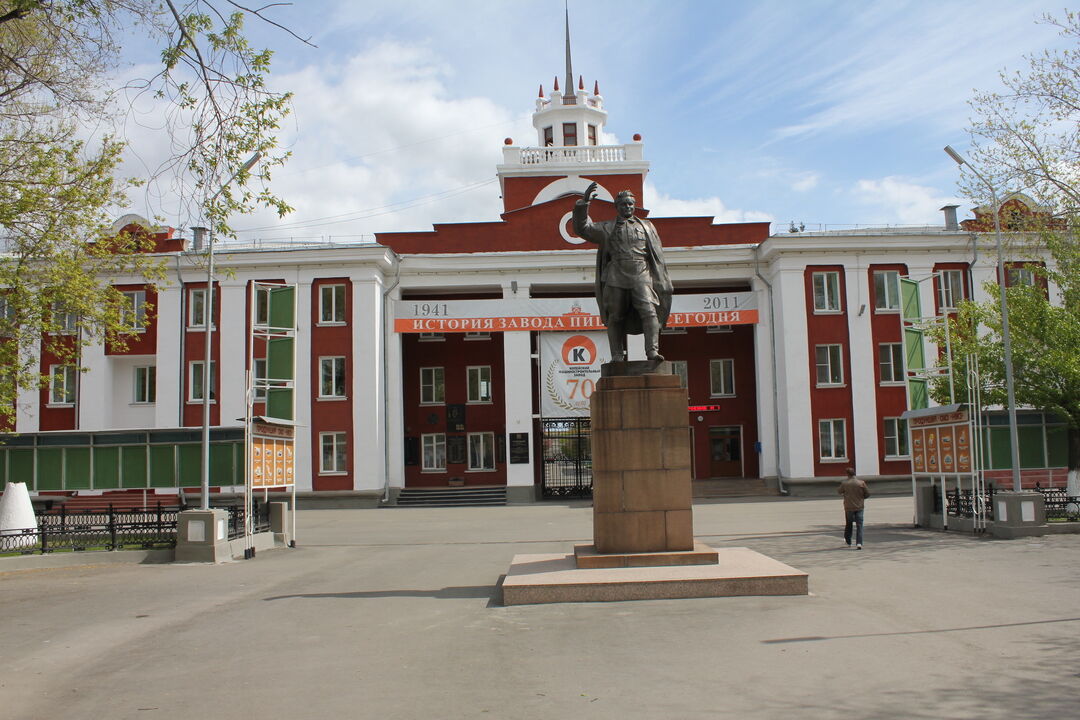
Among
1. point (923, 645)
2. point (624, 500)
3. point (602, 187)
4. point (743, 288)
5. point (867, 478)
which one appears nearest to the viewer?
point (923, 645)

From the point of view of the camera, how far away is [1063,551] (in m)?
13.9

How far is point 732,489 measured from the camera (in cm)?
3303

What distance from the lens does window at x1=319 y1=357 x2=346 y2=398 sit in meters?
33.0

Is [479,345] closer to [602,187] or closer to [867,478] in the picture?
[602,187]

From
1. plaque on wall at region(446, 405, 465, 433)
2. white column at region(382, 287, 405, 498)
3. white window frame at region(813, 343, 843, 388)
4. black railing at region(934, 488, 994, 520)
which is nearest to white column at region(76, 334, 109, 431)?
white column at region(382, 287, 405, 498)

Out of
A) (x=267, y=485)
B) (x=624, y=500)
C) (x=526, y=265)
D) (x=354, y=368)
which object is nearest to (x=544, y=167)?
(x=526, y=265)

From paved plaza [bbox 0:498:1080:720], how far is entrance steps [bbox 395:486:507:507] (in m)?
19.0

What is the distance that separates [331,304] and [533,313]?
25.8 ft

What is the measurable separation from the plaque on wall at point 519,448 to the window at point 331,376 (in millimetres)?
6830

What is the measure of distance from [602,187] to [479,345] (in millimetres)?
9693

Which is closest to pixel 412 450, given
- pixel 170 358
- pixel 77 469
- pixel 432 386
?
pixel 432 386

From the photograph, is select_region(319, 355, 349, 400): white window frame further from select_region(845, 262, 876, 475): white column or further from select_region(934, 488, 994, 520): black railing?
select_region(934, 488, 994, 520): black railing

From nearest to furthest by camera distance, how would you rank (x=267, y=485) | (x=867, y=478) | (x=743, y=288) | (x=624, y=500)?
(x=624, y=500)
(x=267, y=485)
(x=867, y=478)
(x=743, y=288)

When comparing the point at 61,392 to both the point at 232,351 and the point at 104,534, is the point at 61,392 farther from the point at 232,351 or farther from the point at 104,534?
the point at 104,534
